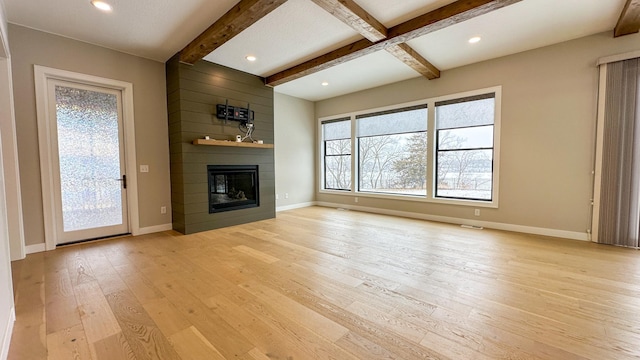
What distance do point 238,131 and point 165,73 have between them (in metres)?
1.49

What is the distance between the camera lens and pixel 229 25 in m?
2.95

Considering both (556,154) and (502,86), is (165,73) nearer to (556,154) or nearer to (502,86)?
(502,86)

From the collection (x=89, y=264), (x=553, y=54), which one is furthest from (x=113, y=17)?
(x=553, y=54)

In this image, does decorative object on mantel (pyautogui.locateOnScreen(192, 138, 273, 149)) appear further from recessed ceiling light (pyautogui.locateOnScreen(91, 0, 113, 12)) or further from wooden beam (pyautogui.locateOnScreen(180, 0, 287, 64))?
recessed ceiling light (pyautogui.locateOnScreen(91, 0, 113, 12))

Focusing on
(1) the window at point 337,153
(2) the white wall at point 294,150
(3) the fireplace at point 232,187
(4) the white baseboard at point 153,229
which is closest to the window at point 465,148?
(1) the window at point 337,153

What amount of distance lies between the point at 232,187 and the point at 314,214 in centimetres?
191

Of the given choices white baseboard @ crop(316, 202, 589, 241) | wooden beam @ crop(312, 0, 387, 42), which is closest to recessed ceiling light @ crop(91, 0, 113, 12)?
wooden beam @ crop(312, 0, 387, 42)

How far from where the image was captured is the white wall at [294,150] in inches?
246

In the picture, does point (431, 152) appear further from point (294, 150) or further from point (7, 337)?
point (7, 337)

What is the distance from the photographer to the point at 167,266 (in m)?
2.82

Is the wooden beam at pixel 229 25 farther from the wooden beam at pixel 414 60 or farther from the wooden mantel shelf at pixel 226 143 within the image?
the wooden beam at pixel 414 60

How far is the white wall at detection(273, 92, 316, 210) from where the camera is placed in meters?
6.24

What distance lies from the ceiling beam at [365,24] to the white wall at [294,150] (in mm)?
3132

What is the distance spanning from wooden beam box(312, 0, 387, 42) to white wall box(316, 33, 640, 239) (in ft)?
7.59
